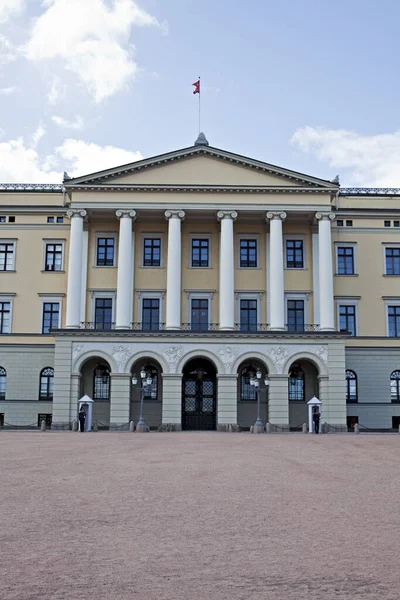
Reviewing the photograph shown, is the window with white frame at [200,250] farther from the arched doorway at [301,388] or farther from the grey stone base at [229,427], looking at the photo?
the grey stone base at [229,427]

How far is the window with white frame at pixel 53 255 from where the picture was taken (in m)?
52.3

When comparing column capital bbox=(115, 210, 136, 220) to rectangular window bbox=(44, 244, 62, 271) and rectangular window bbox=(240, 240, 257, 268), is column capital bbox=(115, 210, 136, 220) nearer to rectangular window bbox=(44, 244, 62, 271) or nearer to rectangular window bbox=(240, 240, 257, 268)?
rectangular window bbox=(44, 244, 62, 271)

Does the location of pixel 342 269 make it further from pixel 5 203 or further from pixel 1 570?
pixel 1 570

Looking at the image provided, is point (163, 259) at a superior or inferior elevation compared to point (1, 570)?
superior

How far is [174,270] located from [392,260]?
638 inches

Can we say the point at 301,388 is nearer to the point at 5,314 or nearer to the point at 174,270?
the point at 174,270

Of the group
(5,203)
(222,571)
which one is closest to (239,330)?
(5,203)

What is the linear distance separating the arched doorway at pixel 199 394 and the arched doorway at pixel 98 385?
516 centimetres

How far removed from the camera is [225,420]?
152 ft

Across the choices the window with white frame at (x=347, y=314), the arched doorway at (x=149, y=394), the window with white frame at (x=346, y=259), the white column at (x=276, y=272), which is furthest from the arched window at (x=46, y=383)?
the window with white frame at (x=346, y=259)

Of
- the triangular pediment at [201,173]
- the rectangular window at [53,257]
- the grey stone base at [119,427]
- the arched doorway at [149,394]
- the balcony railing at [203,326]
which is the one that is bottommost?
the grey stone base at [119,427]

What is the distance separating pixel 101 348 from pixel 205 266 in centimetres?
988

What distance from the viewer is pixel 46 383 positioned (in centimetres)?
5088

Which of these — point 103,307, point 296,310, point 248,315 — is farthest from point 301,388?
point 103,307
